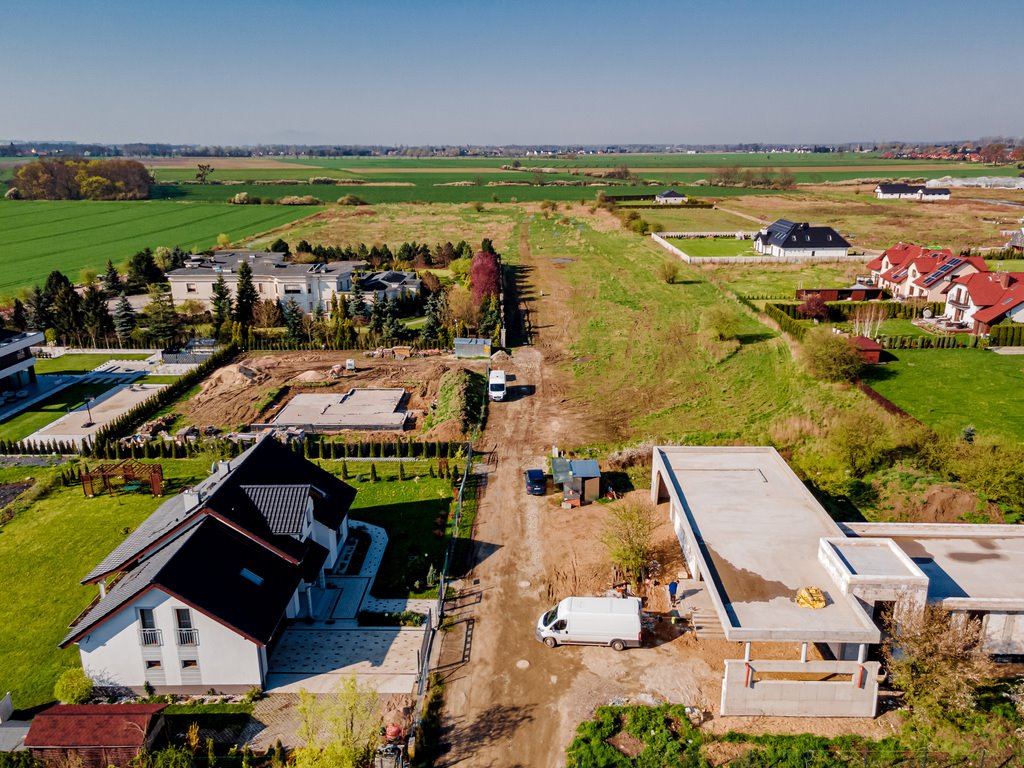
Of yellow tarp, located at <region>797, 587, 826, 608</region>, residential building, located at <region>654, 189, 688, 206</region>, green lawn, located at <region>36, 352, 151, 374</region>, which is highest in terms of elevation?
residential building, located at <region>654, 189, 688, 206</region>

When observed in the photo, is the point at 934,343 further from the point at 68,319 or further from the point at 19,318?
the point at 19,318

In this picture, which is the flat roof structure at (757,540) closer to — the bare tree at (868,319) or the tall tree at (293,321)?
the bare tree at (868,319)

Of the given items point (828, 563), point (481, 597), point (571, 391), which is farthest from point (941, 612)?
point (571, 391)

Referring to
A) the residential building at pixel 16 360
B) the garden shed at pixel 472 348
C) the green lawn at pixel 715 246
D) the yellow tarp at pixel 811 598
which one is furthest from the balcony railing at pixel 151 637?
the green lawn at pixel 715 246

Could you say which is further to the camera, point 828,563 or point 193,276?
point 193,276

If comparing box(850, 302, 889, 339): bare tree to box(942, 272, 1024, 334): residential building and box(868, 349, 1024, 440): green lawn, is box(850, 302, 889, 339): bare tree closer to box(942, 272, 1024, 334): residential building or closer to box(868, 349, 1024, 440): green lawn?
box(868, 349, 1024, 440): green lawn

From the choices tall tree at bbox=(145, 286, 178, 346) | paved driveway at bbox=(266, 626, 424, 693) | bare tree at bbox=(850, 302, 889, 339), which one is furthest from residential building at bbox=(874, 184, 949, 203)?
paved driveway at bbox=(266, 626, 424, 693)

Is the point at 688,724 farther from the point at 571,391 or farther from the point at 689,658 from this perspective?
the point at 571,391

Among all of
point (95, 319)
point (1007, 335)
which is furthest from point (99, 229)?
point (1007, 335)
